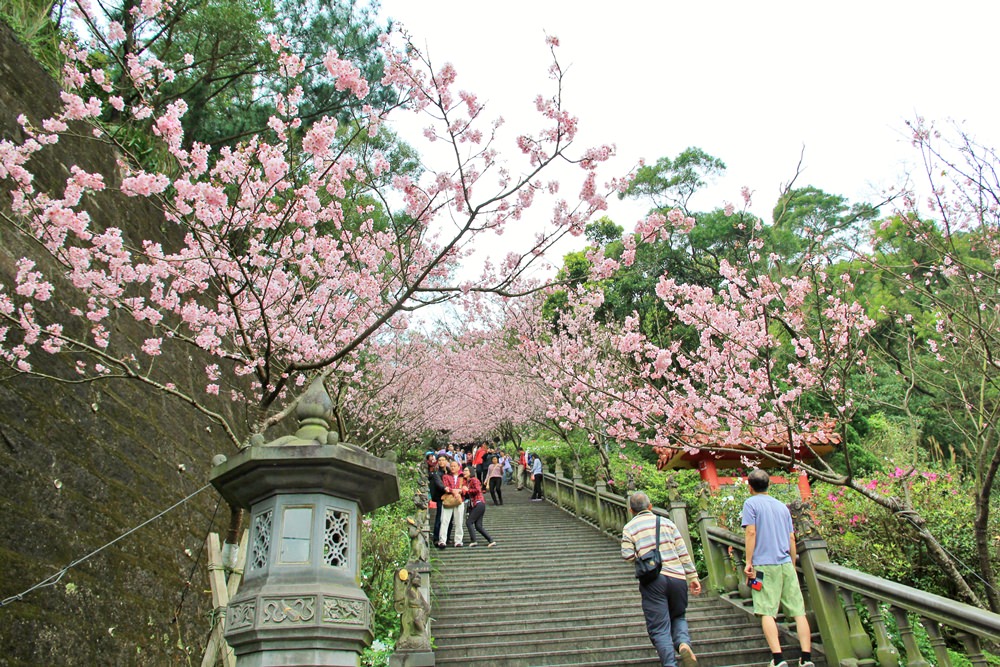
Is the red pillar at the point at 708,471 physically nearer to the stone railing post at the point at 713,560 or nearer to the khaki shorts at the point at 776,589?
the stone railing post at the point at 713,560

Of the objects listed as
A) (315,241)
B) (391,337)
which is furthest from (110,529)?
(391,337)

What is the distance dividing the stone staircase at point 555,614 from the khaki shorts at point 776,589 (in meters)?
1.20

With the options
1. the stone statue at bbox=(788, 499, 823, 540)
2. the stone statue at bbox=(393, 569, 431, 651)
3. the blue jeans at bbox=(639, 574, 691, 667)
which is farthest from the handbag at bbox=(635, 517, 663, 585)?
the stone statue at bbox=(393, 569, 431, 651)

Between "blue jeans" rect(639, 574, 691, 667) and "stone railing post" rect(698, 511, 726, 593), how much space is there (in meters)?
3.59

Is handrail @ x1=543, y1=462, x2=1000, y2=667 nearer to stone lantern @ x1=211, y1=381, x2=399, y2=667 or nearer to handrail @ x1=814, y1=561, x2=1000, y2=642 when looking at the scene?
handrail @ x1=814, y1=561, x2=1000, y2=642

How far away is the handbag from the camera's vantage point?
5.92 m

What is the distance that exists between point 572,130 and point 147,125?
36.4 feet

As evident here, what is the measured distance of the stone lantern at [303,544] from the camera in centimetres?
340

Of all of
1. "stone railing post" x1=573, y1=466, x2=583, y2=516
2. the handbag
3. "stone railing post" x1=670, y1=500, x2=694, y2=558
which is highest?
"stone railing post" x1=573, y1=466, x2=583, y2=516

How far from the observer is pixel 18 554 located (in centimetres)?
528

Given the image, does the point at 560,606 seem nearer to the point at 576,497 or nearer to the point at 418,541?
the point at 418,541

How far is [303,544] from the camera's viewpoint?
371 centimetres

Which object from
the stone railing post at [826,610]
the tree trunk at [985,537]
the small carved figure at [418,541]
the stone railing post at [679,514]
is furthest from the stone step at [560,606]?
the tree trunk at [985,537]

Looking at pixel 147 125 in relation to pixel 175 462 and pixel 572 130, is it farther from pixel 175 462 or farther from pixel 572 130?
pixel 572 130
